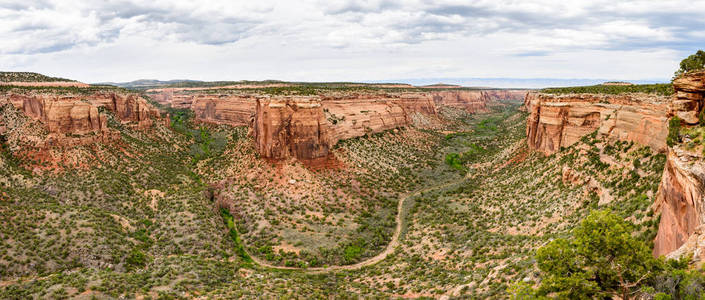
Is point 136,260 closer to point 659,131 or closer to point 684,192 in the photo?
point 684,192

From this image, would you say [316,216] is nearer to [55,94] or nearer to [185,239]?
[185,239]

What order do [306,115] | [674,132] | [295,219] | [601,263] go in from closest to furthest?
[601,263] → [674,132] → [295,219] → [306,115]

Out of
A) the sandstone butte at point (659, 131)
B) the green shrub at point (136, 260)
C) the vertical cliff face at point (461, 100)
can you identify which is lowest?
the green shrub at point (136, 260)

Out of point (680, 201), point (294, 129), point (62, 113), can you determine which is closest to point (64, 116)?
point (62, 113)

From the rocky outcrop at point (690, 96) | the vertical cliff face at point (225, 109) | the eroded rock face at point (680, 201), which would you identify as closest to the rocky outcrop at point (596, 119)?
the rocky outcrop at point (690, 96)

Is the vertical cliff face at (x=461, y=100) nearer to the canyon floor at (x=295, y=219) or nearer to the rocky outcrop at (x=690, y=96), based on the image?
the canyon floor at (x=295, y=219)

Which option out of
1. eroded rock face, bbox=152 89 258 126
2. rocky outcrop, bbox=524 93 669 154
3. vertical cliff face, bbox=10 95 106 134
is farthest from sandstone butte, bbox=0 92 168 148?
rocky outcrop, bbox=524 93 669 154
